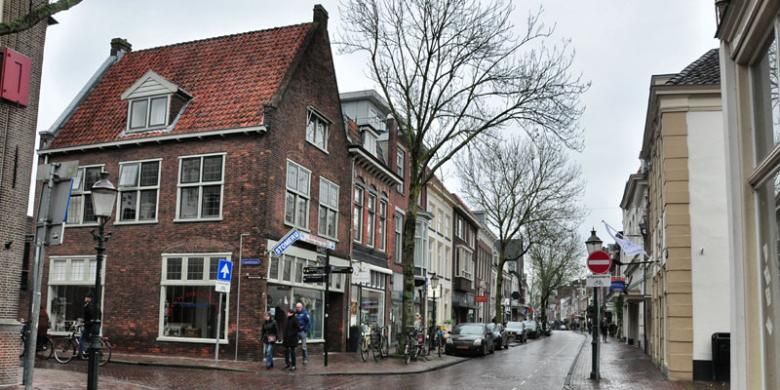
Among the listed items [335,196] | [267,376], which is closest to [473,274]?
[335,196]

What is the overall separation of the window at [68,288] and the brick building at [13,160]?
10835 mm

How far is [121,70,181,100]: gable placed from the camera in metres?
23.8

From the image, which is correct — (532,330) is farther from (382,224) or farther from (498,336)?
(382,224)

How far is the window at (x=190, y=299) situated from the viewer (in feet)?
71.2

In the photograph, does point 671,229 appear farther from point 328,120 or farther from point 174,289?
point 174,289

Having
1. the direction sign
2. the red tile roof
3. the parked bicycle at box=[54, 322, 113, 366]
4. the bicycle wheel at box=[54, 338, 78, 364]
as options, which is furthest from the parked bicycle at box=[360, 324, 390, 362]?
the bicycle wheel at box=[54, 338, 78, 364]

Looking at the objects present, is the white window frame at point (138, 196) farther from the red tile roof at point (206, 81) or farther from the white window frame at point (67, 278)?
the white window frame at point (67, 278)

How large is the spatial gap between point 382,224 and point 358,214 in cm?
316

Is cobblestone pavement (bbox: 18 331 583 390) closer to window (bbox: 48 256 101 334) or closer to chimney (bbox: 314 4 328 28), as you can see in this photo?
window (bbox: 48 256 101 334)

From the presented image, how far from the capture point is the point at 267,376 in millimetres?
17500

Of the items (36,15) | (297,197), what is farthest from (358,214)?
(36,15)

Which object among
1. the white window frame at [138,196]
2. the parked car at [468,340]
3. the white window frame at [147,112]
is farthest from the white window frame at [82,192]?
the parked car at [468,340]

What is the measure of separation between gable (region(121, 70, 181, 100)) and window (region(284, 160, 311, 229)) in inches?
184

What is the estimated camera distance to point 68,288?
24.0 metres
